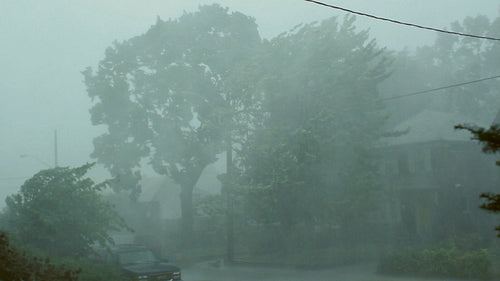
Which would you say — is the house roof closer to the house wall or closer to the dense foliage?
the house wall

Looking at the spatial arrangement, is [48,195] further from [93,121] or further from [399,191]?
[93,121]

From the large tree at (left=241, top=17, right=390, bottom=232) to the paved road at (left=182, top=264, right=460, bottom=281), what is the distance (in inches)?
91.4

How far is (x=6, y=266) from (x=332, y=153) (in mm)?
16786

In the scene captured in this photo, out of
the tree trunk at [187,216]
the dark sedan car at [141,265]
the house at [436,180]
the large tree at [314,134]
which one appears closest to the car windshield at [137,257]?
the dark sedan car at [141,265]

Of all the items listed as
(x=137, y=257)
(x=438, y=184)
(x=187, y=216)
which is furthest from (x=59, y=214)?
(x=187, y=216)

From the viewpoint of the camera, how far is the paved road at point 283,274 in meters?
19.3

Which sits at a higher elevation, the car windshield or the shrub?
the car windshield

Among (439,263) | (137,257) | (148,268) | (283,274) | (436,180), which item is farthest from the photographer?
(436,180)

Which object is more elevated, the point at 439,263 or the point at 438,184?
the point at 438,184

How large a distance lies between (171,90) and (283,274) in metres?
18.8

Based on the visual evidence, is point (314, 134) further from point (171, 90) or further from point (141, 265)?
point (171, 90)

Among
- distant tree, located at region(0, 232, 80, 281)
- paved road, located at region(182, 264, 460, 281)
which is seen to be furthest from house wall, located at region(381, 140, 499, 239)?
distant tree, located at region(0, 232, 80, 281)

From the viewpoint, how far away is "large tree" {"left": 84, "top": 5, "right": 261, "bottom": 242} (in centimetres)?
3625

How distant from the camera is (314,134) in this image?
75.8 ft
